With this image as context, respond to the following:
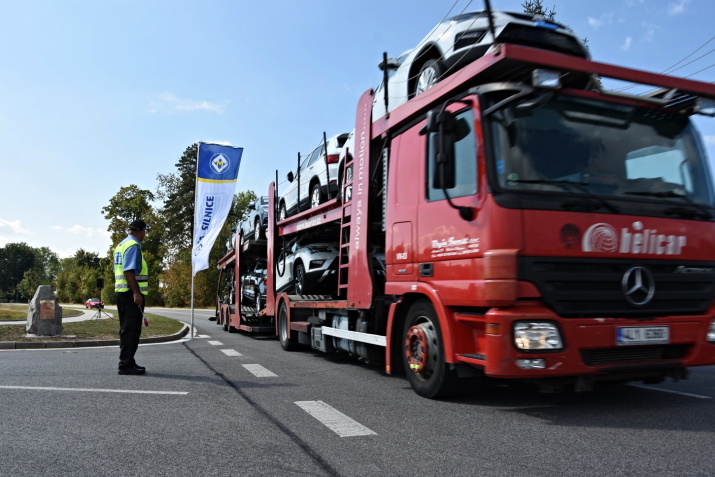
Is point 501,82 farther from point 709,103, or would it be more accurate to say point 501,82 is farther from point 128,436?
point 128,436

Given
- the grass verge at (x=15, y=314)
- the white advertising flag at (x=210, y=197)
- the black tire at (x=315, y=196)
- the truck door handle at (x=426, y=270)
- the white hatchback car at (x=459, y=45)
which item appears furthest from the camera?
the grass verge at (x=15, y=314)

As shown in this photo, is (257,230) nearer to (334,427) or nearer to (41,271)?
(334,427)

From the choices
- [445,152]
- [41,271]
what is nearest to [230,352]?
[445,152]

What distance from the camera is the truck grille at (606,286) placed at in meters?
4.35

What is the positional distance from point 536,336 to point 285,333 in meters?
6.56

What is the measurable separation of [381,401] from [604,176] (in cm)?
273

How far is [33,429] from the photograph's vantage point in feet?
13.9

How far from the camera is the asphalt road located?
3.42 meters

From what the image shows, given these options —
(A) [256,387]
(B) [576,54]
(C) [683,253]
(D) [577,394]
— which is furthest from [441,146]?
(A) [256,387]

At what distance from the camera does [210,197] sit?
15.0 meters

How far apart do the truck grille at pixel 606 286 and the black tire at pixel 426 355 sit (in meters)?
1.11

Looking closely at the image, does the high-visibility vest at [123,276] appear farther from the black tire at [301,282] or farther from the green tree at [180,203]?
the green tree at [180,203]

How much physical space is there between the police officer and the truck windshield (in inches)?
183

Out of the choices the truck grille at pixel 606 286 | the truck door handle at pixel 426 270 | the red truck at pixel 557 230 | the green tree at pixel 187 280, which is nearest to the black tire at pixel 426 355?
the red truck at pixel 557 230
